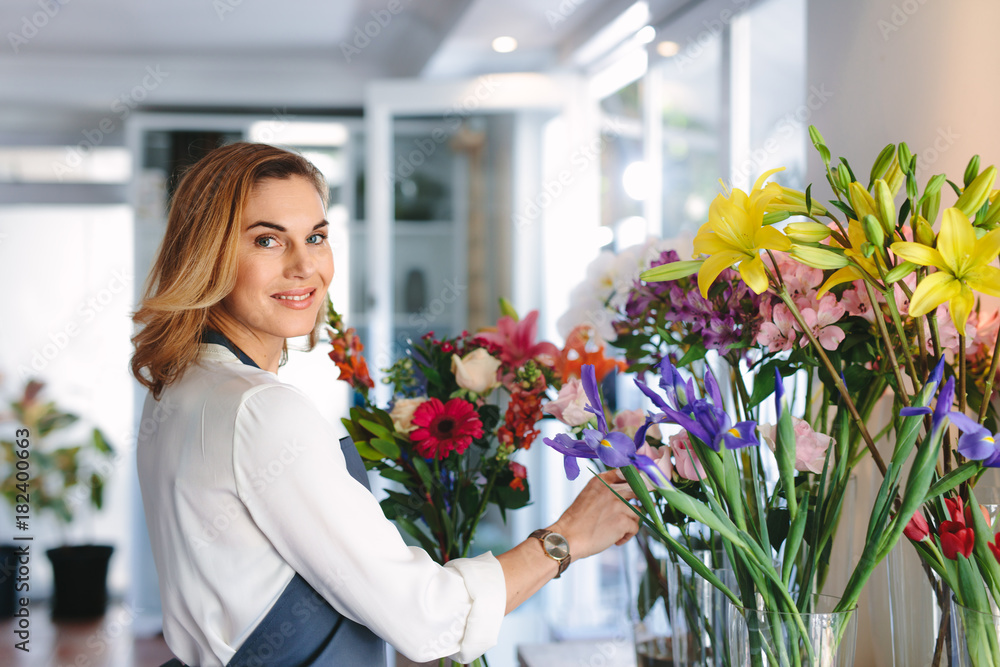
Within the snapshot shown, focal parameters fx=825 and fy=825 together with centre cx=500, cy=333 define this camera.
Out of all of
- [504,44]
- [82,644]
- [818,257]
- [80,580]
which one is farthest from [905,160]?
[80,580]

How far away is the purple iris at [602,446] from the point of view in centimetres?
74

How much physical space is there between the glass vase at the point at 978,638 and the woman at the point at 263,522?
39 cm

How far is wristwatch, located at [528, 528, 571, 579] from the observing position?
1.01m

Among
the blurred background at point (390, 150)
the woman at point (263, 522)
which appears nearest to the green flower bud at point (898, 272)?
the woman at point (263, 522)

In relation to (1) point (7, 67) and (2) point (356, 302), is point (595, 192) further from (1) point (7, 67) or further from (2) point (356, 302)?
(1) point (7, 67)

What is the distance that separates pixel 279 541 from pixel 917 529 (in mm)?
656

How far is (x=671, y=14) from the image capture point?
2430mm

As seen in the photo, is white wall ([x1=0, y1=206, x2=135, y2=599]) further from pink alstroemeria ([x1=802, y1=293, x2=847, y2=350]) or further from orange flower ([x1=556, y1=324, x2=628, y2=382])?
pink alstroemeria ([x1=802, y1=293, x2=847, y2=350])

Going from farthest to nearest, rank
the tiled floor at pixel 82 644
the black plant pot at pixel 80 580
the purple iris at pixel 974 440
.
→ the black plant pot at pixel 80 580
the tiled floor at pixel 82 644
the purple iris at pixel 974 440

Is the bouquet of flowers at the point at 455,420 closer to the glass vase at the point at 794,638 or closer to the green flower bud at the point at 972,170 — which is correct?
the glass vase at the point at 794,638

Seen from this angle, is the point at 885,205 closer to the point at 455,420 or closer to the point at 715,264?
the point at 715,264

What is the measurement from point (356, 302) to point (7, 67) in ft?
Result: 6.71

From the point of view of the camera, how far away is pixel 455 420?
3.47ft

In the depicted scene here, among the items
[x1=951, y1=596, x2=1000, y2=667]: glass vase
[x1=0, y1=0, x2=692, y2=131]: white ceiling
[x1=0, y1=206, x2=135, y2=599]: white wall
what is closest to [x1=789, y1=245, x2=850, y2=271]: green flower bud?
[x1=951, y1=596, x2=1000, y2=667]: glass vase
